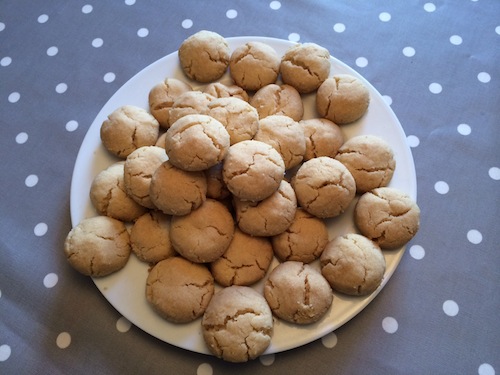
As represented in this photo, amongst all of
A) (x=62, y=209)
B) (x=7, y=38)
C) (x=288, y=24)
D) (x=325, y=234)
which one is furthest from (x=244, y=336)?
(x=7, y=38)

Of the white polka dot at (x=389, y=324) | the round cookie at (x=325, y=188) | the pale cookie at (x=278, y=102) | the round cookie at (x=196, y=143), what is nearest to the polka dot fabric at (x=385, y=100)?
the white polka dot at (x=389, y=324)

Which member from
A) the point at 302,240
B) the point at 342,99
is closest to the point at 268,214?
the point at 302,240

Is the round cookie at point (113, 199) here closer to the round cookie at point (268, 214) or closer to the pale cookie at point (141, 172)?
the pale cookie at point (141, 172)

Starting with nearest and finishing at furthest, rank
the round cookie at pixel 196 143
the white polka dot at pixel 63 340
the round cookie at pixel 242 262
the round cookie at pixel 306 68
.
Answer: the round cookie at pixel 196 143 < the round cookie at pixel 242 262 < the white polka dot at pixel 63 340 < the round cookie at pixel 306 68

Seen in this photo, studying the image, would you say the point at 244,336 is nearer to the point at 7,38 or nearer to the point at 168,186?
the point at 168,186

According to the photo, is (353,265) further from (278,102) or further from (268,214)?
(278,102)
